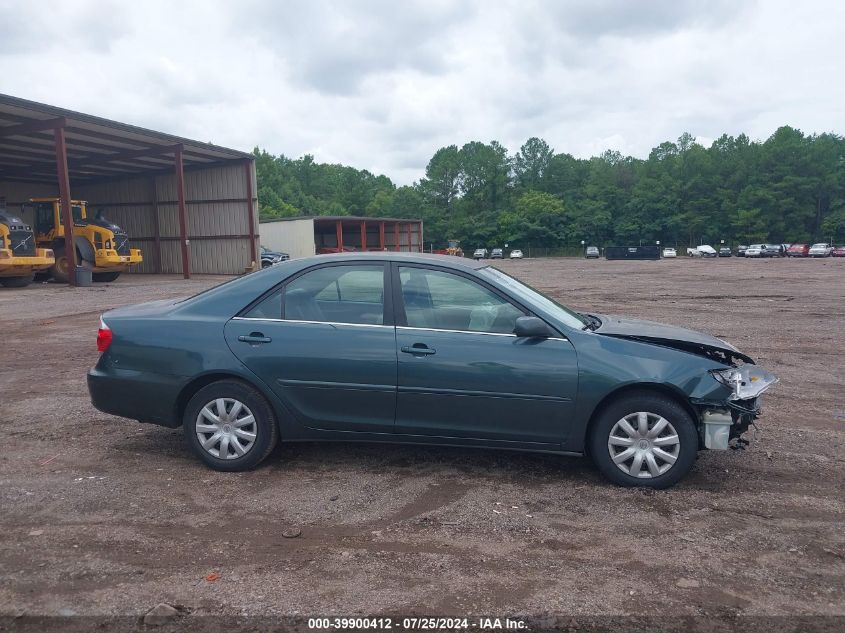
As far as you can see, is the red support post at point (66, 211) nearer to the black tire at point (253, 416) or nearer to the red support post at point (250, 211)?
the red support post at point (250, 211)

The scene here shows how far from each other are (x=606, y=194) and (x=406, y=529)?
98703 millimetres

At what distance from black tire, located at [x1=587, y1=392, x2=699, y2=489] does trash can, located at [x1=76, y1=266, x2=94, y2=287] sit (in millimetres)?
22801

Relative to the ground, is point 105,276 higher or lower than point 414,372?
lower

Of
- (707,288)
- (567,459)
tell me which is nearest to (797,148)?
(707,288)

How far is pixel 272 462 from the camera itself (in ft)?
15.8

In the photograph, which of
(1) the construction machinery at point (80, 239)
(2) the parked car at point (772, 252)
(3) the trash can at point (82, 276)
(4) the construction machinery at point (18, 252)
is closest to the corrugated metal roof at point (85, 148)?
(1) the construction machinery at point (80, 239)

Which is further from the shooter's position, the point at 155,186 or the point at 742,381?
the point at 155,186

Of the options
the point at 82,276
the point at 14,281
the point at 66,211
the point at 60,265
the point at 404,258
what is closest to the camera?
the point at 404,258

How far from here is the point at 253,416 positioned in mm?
4520

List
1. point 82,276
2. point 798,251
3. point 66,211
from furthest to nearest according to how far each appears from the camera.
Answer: point 798,251 < point 82,276 < point 66,211

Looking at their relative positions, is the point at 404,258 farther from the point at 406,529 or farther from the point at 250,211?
the point at 250,211

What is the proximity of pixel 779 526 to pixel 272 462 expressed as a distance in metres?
3.39

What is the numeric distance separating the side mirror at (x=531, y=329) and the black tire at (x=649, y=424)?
2.12ft

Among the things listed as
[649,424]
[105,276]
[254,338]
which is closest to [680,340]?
[649,424]
